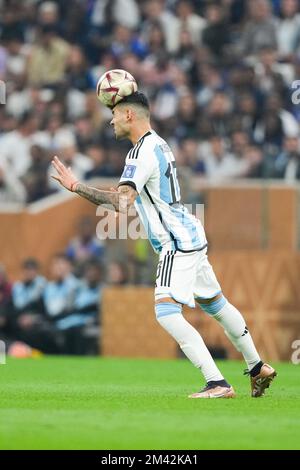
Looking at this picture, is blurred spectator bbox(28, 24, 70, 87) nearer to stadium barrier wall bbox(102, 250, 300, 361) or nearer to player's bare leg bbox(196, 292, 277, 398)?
stadium barrier wall bbox(102, 250, 300, 361)

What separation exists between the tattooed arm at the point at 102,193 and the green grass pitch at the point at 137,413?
1541 millimetres

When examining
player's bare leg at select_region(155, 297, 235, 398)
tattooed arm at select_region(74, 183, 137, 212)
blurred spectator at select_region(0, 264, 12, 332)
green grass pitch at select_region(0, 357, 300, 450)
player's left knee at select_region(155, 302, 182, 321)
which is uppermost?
blurred spectator at select_region(0, 264, 12, 332)

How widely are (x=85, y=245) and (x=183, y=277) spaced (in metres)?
9.89

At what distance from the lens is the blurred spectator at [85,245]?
65.4ft

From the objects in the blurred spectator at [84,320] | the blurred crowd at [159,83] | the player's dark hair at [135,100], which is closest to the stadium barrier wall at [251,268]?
the blurred spectator at [84,320]

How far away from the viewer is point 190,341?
1035cm

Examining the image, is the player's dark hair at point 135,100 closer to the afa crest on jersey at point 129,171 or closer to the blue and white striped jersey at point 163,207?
the blue and white striped jersey at point 163,207

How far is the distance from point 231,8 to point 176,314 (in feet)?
45.6

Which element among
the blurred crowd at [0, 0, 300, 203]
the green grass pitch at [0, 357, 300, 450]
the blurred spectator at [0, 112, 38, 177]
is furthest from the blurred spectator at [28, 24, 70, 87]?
the green grass pitch at [0, 357, 300, 450]

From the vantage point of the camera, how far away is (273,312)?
18.4 meters

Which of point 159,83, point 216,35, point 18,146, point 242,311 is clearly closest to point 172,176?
point 242,311

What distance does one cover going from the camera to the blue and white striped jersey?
10.6 m

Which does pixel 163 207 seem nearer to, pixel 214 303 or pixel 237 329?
pixel 214 303

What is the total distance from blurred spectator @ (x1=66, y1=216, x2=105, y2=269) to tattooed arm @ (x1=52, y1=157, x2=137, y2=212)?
947cm
